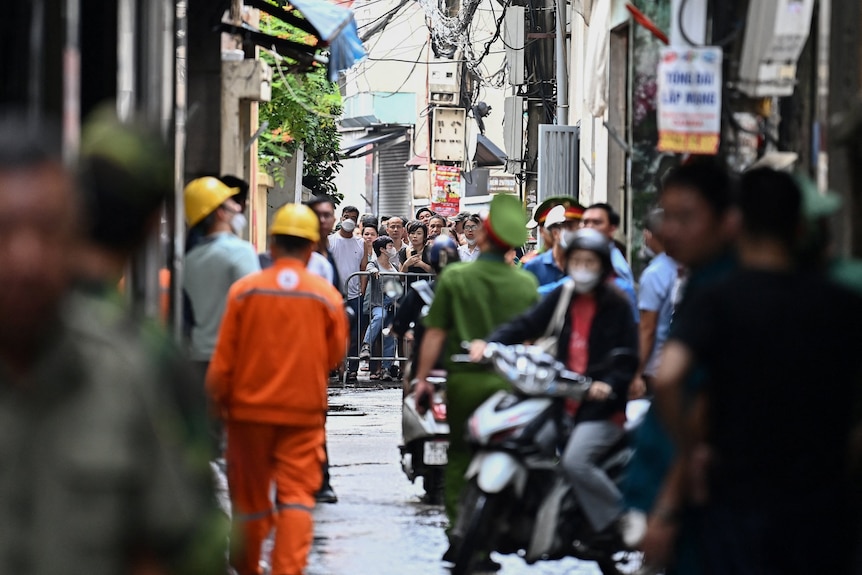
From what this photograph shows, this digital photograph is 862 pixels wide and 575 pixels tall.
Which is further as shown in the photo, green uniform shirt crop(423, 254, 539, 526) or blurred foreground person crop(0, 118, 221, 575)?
green uniform shirt crop(423, 254, 539, 526)

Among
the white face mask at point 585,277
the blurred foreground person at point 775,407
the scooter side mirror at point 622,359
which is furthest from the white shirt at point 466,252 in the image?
the blurred foreground person at point 775,407

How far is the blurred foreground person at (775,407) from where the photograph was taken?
4543 mm

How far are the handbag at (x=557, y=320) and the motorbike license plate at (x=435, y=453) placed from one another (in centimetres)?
275

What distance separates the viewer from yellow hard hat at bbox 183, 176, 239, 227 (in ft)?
32.2

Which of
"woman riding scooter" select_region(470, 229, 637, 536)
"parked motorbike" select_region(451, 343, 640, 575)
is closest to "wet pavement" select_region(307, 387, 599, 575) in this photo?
"parked motorbike" select_region(451, 343, 640, 575)

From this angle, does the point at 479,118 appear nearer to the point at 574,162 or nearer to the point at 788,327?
the point at 574,162

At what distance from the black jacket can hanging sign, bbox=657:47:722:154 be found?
2.56 metres

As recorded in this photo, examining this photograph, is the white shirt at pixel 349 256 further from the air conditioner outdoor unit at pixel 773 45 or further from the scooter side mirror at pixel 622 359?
the scooter side mirror at pixel 622 359

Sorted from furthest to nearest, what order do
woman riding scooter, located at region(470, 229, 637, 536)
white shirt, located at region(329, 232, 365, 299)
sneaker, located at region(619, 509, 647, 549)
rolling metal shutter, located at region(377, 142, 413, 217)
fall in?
rolling metal shutter, located at region(377, 142, 413, 217), white shirt, located at region(329, 232, 365, 299), woman riding scooter, located at region(470, 229, 637, 536), sneaker, located at region(619, 509, 647, 549)

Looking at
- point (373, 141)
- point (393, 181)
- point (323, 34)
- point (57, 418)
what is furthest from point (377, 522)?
point (393, 181)

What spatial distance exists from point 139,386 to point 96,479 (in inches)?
5.9

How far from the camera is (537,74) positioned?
31500mm

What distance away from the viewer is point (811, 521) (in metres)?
4.55

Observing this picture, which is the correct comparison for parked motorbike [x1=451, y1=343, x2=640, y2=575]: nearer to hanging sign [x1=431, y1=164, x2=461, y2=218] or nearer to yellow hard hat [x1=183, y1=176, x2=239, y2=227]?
yellow hard hat [x1=183, y1=176, x2=239, y2=227]
